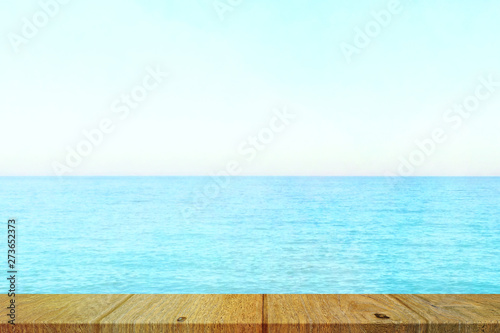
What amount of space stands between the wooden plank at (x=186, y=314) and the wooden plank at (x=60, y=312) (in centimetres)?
2

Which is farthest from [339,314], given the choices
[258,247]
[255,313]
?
[258,247]

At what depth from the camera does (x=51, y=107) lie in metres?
31.9

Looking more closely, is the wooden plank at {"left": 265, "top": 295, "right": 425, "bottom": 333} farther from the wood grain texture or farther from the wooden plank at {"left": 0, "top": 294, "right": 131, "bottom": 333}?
the wooden plank at {"left": 0, "top": 294, "right": 131, "bottom": 333}

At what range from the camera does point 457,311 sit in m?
0.61

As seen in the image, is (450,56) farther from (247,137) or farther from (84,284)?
(84,284)

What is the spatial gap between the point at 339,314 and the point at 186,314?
19 cm

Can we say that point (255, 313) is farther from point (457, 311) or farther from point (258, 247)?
point (258, 247)

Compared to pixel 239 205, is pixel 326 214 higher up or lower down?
lower down

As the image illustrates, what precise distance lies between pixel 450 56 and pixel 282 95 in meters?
12.4

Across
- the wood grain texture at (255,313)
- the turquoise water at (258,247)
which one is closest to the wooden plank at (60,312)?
the wood grain texture at (255,313)

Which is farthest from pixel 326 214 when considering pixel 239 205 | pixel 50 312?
pixel 50 312

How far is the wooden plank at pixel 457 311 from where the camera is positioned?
57 centimetres

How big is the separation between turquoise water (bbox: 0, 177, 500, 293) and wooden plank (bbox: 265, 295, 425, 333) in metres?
12.9

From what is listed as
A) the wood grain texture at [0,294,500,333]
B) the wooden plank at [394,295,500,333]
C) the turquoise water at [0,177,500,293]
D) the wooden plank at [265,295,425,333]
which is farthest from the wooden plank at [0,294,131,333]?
the turquoise water at [0,177,500,293]
